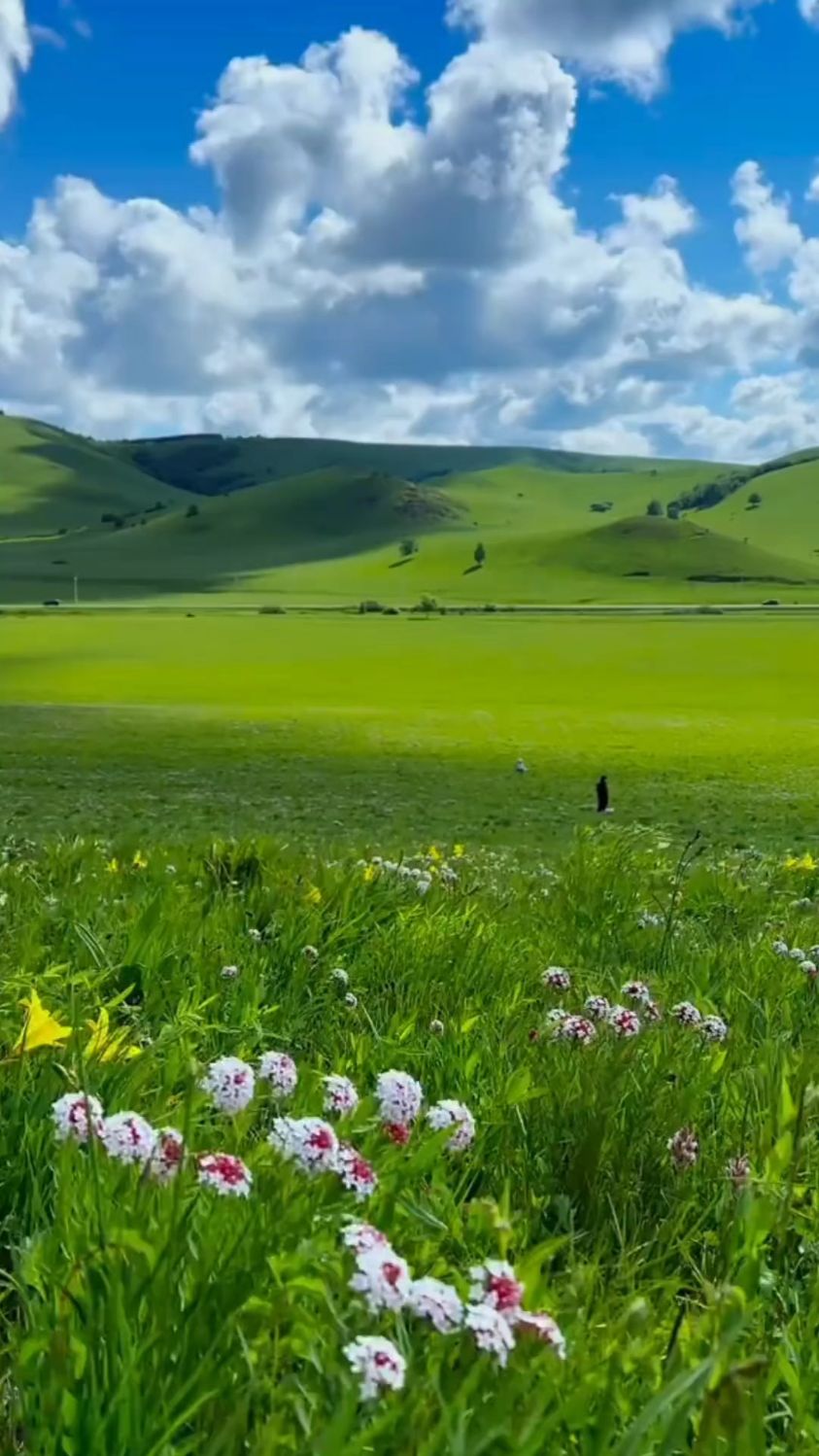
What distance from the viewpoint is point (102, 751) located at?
34719 mm

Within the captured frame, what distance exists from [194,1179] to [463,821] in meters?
24.0

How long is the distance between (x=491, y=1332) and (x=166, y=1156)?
0.71m

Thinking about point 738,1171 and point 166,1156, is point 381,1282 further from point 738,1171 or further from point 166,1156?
point 738,1171

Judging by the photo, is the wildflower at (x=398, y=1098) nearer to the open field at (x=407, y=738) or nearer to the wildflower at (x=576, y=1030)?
the wildflower at (x=576, y=1030)

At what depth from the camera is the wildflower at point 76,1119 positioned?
6.36 feet

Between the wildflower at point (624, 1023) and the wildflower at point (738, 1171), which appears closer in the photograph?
the wildflower at point (738, 1171)

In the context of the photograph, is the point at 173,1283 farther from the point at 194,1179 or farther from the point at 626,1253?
the point at 626,1253

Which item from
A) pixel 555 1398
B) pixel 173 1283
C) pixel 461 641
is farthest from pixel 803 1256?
pixel 461 641

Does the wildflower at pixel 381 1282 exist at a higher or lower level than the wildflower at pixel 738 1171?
higher

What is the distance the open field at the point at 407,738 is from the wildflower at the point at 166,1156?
11259 mm

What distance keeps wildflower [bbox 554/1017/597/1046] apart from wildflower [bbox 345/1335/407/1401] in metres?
1.92

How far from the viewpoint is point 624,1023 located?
3328mm

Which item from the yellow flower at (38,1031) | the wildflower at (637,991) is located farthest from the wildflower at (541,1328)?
the wildflower at (637,991)

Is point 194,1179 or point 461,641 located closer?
point 194,1179
